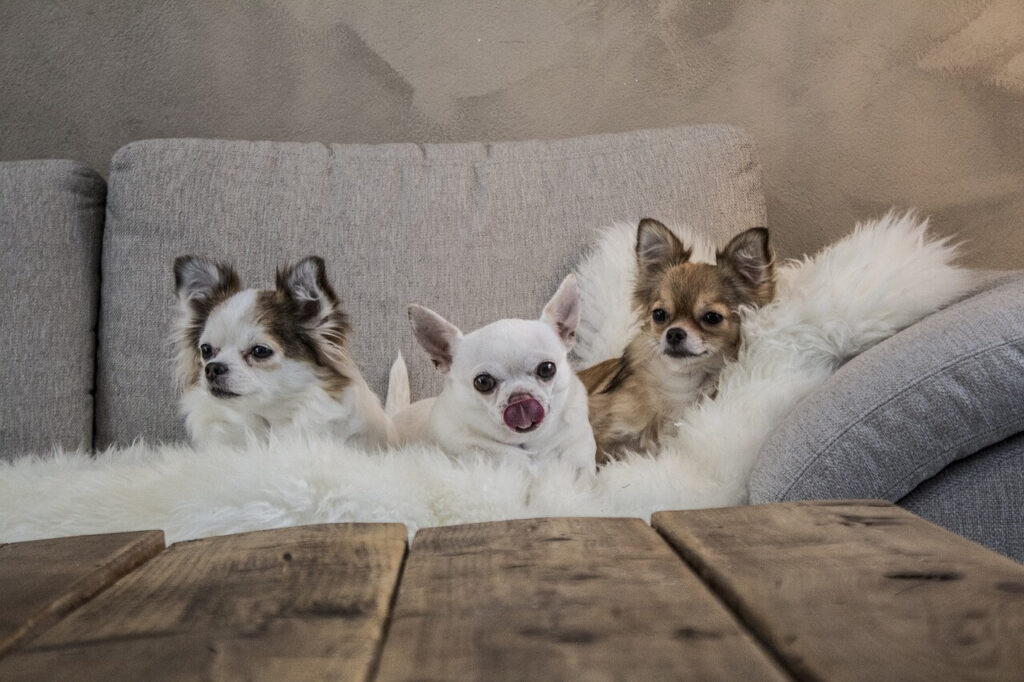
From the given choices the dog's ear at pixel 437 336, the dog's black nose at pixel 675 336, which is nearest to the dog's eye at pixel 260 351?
the dog's ear at pixel 437 336

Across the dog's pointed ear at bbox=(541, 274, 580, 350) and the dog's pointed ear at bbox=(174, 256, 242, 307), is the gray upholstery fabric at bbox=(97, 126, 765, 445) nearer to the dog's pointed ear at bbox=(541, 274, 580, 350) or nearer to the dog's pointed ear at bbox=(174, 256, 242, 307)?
the dog's pointed ear at bbox=(174, 256, 242, 307)

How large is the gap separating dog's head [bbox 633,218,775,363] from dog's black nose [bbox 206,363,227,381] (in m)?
0.72

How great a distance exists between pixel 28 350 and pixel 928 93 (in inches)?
87.9

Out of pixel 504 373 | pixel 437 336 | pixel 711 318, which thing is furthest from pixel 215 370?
pixel 711 318

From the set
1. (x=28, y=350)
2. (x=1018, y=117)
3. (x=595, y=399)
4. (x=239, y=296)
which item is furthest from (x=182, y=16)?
(x=1018, y=117)

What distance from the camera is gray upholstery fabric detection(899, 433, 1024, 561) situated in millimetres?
981

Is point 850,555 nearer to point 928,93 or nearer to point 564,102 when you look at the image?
point 564,102

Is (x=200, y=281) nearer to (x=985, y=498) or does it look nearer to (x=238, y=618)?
(x=238, y=618)

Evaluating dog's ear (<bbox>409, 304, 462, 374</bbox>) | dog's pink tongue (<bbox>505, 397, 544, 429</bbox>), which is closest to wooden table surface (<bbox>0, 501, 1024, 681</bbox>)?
dog's pink tongue (<bbox>505, 397, 544, 429</bbox>)

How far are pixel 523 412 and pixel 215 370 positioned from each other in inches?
20.2

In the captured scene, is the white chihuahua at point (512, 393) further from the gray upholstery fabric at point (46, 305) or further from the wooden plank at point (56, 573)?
the gray upholstery fabric at point (46, 305)

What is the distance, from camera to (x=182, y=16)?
2156 mm

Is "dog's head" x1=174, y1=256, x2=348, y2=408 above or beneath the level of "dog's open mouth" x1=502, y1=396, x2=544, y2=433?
above

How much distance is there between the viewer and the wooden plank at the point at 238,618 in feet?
1.28
